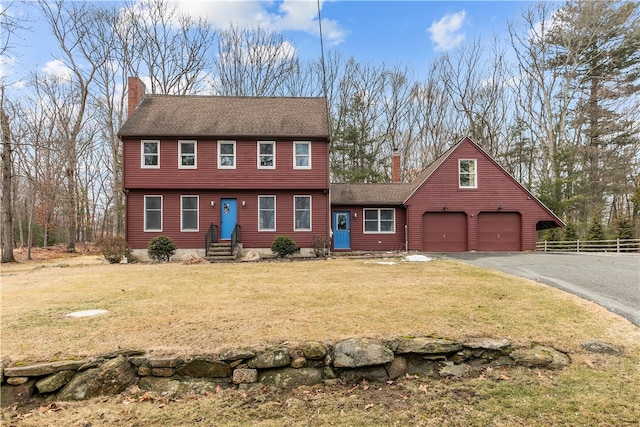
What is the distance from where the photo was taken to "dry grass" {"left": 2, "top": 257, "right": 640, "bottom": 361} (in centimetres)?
496

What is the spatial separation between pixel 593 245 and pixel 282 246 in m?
17.5

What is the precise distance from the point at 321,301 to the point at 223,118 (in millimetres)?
13365

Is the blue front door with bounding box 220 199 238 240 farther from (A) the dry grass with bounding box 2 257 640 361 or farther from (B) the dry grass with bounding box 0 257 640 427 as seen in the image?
(B) the dry grass with bounding box 0 257 640 427

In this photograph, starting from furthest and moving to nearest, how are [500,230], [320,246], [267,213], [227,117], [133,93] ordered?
[500,230] < [133,93] < [227,117] < [267,213] < [320,246]

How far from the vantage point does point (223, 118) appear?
1762cm

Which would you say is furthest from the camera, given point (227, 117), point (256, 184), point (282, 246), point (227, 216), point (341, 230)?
point (341, 230)

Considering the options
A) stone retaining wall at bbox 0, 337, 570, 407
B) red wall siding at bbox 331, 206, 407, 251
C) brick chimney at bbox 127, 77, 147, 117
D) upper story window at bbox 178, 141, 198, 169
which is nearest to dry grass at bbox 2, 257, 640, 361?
stone retaining wall at bbox 0, 337, 570, 407

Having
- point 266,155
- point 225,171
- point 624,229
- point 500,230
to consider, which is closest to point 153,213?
point 225,171

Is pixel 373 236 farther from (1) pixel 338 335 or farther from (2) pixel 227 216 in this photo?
(1) pixel 338 335

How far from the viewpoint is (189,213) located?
55.4 ft

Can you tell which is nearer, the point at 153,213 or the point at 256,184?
the point at 153,213

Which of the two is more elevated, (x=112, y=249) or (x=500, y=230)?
(x=500, y=230)

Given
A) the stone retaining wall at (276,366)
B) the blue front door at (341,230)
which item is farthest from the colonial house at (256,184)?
the stone retaining wall at (276,366)

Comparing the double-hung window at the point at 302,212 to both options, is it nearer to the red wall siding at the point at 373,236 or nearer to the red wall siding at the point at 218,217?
the red wall siding at the point at 218,217
